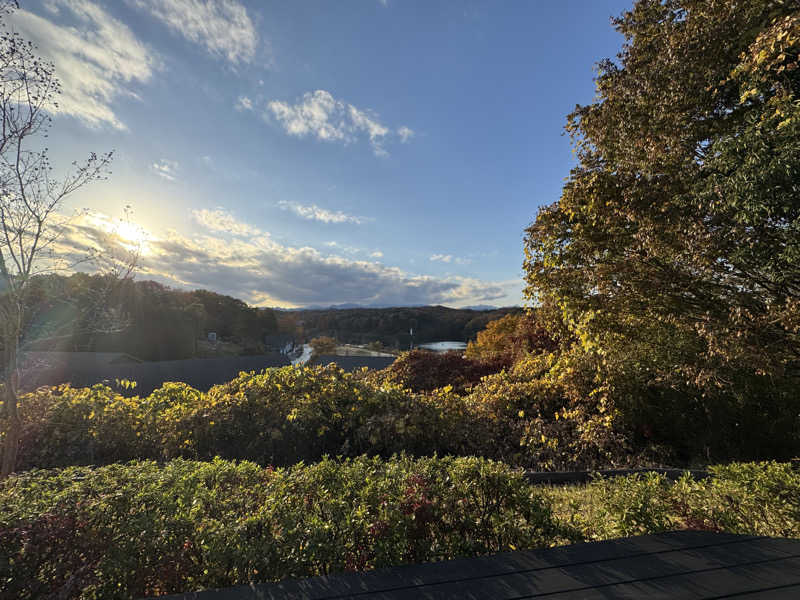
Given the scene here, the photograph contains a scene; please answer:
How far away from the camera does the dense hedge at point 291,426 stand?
5109 millimetres

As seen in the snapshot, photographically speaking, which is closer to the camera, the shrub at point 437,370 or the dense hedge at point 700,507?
the dense hedge at point 700,507

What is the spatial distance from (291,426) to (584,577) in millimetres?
4472

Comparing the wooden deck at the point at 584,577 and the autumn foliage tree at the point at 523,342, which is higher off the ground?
the autumn foliage tree at the point at 523,342

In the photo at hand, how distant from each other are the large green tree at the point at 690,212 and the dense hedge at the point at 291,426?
68.8 inches

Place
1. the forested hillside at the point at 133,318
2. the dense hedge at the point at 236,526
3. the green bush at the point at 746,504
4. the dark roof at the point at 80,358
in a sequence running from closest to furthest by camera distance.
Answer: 1. the dense hedge at the point at 236,526
2. the green bush at the point at 746,504
3. the forested hillside at the point at 133,318
4. the dark roof at the point at 80,358

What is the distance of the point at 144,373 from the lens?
1047 cm

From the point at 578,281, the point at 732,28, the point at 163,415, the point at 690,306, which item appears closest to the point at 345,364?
the point at 163,415

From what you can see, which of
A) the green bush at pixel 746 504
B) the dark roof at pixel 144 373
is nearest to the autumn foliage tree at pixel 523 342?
the green bush at pixel 746 504

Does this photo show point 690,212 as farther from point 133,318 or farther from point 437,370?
point 133,318

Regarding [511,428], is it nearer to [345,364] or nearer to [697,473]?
[697,473]

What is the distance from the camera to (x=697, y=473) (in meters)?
4.68

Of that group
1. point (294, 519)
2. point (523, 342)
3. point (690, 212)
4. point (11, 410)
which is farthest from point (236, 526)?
point (523, 342)

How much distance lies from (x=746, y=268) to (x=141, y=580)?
684 cm

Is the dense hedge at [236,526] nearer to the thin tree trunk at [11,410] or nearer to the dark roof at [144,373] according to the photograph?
the thin tree trunk at [11,410]
